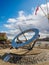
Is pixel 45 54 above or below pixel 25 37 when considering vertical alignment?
below

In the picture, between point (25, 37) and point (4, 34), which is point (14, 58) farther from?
point (4, 34)

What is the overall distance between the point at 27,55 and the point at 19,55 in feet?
6.25

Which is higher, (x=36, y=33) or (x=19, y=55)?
(x=36, y=33)

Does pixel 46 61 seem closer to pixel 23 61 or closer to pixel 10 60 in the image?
pixel 23 61

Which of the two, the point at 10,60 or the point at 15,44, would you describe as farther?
the point at 15,44

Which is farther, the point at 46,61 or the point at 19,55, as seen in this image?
the point at 19,55

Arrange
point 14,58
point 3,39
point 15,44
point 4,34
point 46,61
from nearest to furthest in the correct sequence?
point 46,61, point 14,58, point 15,44, point 3,39, point 4,34

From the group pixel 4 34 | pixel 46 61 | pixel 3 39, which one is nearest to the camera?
pixel 46 61

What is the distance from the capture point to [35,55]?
125 feet

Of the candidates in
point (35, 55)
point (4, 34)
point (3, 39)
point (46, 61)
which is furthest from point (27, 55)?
point (4, 34)

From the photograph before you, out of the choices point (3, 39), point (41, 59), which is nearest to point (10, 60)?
point (41, 59)

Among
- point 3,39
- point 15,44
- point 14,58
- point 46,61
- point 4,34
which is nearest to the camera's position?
point 46,61

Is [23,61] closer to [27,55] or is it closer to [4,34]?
[27,55]

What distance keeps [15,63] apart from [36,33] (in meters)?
7.89
